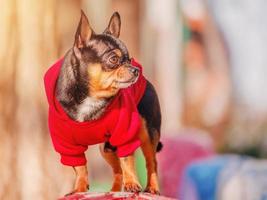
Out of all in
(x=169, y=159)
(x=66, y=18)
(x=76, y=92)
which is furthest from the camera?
(x=169, y=159)

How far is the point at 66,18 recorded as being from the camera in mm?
1150

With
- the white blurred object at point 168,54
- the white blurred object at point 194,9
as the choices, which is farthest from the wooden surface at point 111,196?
the white blurred object at point 194,9

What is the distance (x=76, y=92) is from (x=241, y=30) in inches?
189

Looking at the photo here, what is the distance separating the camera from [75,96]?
0.80 m

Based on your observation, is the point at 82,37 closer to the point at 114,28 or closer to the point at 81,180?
the point at 114,28

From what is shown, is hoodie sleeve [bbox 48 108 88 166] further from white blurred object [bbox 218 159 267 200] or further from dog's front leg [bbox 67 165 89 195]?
Answer: white blurred object [bbox 218 159 267 200]

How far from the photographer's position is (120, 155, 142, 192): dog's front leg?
0.83 meters

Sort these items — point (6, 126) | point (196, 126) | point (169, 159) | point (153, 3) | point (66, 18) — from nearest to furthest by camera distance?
point (6, 126) → point (66, 18) → point (169, 159) → point (153, 3) → point (196, 126)

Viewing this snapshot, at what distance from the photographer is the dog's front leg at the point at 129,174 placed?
835mm

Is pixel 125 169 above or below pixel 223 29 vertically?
below

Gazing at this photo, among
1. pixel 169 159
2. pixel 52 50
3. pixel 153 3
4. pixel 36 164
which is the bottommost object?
pixel 169 159

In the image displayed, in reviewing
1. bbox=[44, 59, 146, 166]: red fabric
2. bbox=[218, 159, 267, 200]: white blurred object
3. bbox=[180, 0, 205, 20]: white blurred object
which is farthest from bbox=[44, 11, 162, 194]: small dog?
bbox=[180, 0, 205, 20]: white blurred object

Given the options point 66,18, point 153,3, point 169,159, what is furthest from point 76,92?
point 153,3

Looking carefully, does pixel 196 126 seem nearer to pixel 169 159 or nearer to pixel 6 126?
pixel 169 159
